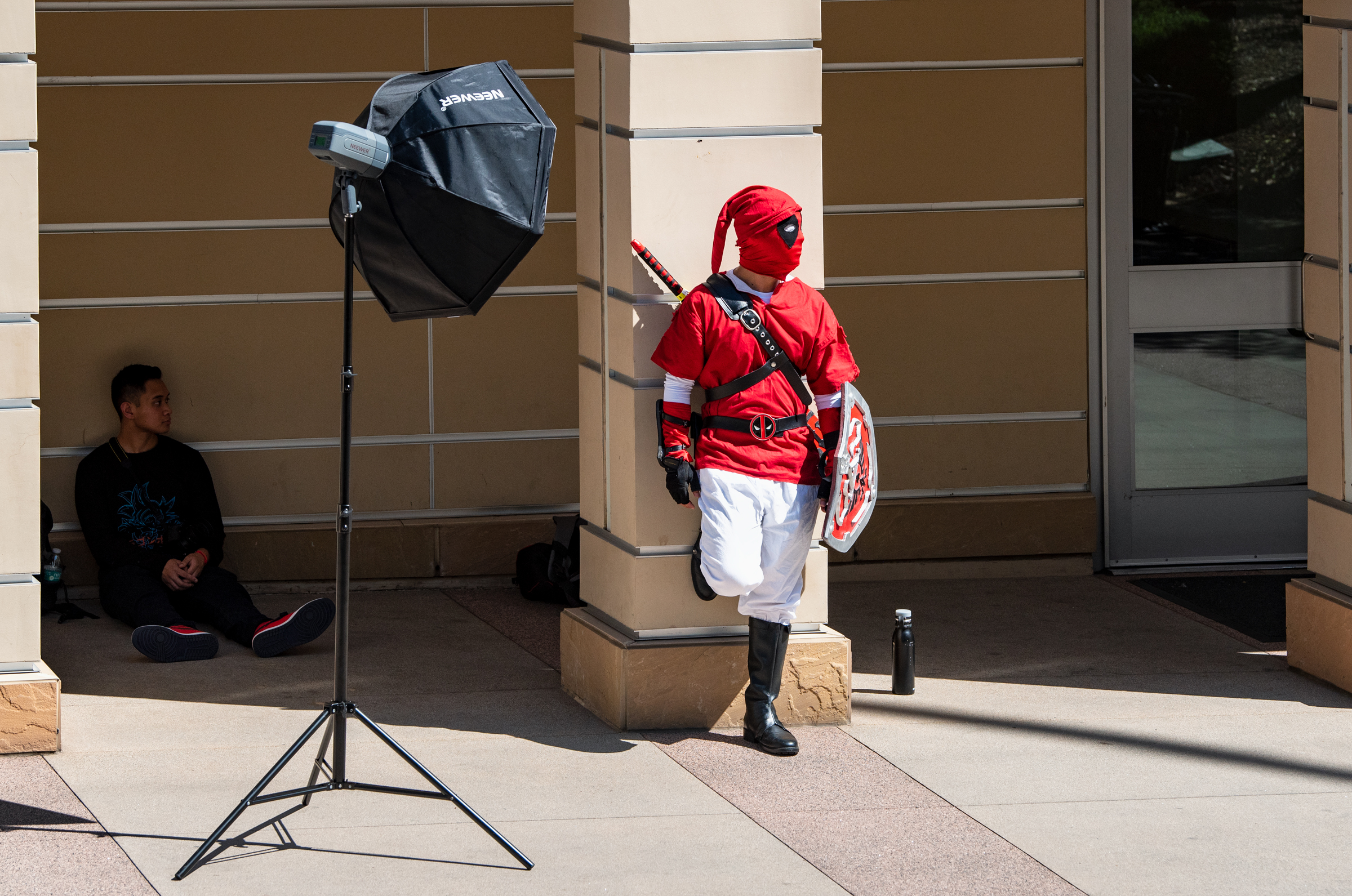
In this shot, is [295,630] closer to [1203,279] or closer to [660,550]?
[660,550]

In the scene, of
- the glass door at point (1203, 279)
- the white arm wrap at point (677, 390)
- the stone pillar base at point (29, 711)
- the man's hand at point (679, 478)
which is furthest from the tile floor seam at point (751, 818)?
the glass door at point (1203, 279)

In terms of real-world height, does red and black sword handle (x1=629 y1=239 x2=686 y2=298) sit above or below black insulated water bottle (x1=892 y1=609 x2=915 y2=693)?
above

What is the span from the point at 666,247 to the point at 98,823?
2.79m

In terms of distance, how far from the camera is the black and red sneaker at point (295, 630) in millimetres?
7617

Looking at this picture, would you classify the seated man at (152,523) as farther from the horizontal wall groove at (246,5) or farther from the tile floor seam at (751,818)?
the tile floor seam at (751,818)

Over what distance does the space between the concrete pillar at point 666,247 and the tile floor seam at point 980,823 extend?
0.29 m

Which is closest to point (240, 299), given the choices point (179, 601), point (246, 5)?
point (246, 5)

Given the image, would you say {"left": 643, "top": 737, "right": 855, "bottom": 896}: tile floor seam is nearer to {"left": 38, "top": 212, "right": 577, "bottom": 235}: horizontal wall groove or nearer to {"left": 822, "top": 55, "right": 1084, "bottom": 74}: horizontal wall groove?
{"left": 38, "top": 212, "right": 577, "bottom": 235}: horizontal wall groove

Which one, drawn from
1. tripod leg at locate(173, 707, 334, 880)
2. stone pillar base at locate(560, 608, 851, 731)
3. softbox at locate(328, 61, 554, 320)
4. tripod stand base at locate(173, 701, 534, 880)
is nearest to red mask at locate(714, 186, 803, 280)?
softbox at locate(328, 61, 554, 320)

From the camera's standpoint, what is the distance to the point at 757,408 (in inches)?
243

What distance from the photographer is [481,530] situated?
9195 mm

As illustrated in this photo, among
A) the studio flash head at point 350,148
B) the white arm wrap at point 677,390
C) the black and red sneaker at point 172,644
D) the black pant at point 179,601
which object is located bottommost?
the black and red sneaker at point 172,644

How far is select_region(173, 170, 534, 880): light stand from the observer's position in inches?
196

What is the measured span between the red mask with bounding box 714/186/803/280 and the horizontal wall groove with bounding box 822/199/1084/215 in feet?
10.3
